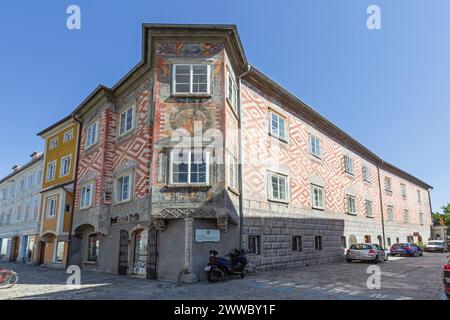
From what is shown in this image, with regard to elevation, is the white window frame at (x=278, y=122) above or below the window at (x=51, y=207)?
above

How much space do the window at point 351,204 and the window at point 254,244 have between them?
11547 millimetres

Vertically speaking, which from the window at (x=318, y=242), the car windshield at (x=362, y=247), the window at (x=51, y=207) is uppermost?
the window at (x=51, y=207)

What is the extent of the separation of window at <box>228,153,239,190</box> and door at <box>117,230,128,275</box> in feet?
18.4

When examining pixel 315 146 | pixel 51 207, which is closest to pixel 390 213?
pixel 315 146

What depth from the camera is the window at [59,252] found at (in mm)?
20798

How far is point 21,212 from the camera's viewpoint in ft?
99.0

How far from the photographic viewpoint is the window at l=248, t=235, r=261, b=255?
14555mm

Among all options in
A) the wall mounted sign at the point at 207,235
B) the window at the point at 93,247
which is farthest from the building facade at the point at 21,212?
the wall mounted sign at the point at 207,235

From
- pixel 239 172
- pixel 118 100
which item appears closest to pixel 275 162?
pixel 239 172

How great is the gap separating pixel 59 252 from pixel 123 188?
8.89 metres

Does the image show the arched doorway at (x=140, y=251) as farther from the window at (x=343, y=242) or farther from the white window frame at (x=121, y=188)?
the window at (x=343, y=242)

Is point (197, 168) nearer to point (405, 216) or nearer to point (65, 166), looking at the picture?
point (65, 166)

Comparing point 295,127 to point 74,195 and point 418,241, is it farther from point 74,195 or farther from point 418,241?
point 418,241

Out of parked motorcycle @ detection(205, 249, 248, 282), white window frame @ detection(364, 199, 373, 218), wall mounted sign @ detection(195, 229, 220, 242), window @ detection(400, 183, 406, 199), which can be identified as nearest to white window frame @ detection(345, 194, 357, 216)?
white window frame @ detection(364, 199, 373, 218)
